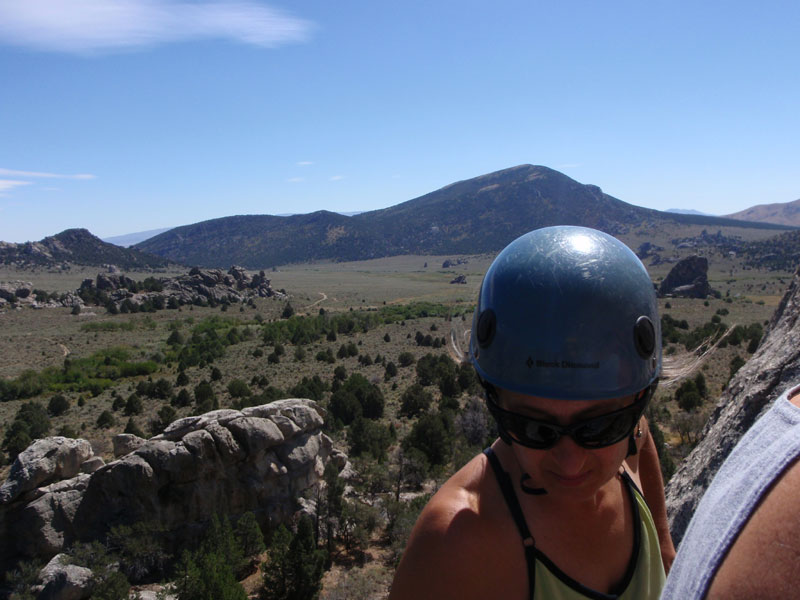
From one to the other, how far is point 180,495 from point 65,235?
567 ft

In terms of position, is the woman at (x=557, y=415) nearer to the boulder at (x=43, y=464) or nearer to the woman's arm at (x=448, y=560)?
the woman's arm at (x=448, y=560)

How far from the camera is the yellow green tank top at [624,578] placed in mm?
1867

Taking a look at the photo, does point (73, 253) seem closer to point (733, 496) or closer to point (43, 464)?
point (43, 464)

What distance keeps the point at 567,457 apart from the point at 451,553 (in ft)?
1.92

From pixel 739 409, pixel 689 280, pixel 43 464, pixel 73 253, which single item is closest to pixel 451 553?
pixel 739 409

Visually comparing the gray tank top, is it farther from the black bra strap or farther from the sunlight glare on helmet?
the sunlight glare on helmet

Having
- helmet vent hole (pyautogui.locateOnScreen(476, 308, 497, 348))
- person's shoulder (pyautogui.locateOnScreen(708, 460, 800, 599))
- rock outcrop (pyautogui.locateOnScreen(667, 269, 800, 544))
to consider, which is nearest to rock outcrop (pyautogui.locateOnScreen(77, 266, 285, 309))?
rock outcrop (pyautogui.locateOnScreen(667, 269, 800, 544))

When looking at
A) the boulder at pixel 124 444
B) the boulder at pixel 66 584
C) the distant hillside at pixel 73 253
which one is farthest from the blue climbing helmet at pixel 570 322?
the distant hillside at pixel 73 253

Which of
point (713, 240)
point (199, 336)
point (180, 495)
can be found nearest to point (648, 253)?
point (713, 240)

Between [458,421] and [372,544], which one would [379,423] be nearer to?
[458,421]

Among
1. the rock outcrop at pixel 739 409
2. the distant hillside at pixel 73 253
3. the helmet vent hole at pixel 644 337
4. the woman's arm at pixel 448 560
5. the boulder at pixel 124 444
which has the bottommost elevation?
the boulder at pixel 124 444

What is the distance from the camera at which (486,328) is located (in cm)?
225

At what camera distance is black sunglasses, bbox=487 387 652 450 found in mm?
2012

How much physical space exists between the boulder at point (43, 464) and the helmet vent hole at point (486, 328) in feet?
59.6
